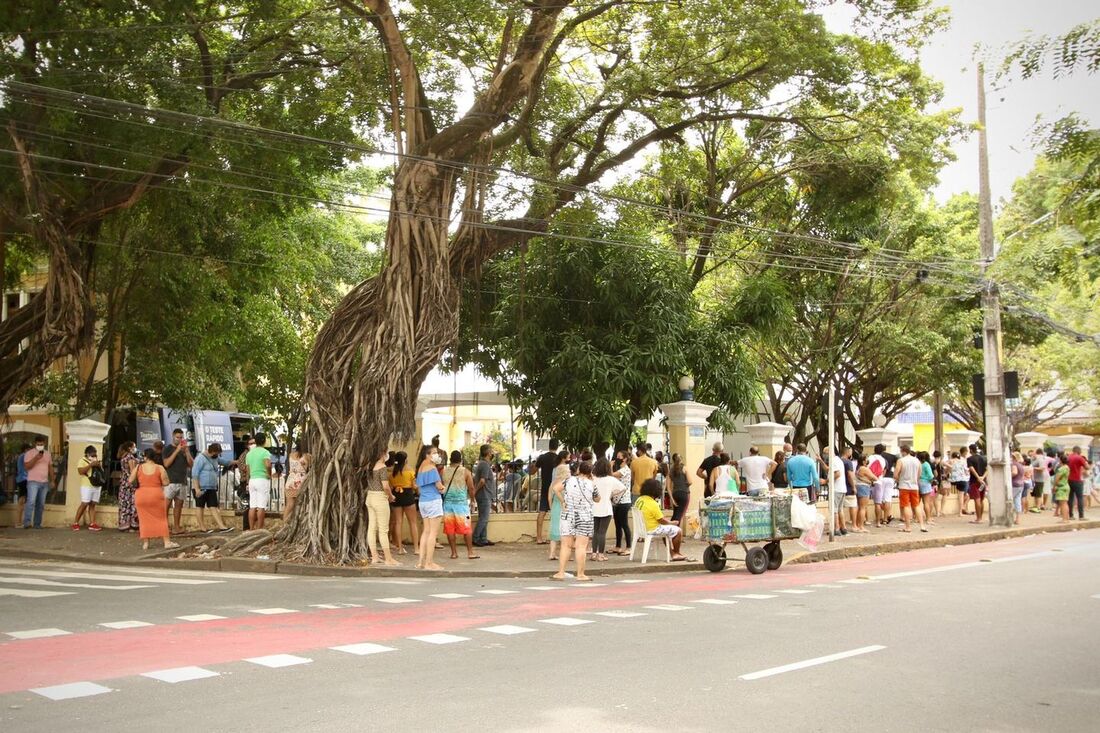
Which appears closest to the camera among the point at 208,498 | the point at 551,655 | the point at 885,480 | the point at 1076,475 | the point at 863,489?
the point at 551,655

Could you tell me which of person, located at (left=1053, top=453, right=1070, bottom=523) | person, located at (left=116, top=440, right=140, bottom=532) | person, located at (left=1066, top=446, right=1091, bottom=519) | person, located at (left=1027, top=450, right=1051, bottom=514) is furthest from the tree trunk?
person, located at (left=1027, top=450, right=1051, bottom=514)

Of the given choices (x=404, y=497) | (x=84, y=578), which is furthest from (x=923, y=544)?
(x=84, y=578)

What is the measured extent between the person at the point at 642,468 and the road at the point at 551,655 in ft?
10.7

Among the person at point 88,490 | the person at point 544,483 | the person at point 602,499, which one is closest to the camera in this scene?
the person at point 602,499

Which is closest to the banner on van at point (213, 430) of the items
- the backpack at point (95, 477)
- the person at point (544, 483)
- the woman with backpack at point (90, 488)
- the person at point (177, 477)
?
the backpack at point (95, 477)

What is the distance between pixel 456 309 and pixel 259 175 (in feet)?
15.8

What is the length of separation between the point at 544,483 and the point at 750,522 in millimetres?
4893

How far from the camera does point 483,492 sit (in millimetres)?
16797

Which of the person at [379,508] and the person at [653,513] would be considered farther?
the person at [653,513]

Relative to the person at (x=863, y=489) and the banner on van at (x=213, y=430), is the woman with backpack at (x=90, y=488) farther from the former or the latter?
the person at (x=863, y=489)

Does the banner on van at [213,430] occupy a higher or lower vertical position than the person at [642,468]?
higher

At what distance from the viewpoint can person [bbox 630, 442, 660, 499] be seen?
15578mm

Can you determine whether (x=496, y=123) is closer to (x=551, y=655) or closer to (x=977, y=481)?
(x=551, y=655)

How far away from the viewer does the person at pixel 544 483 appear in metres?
16.8
